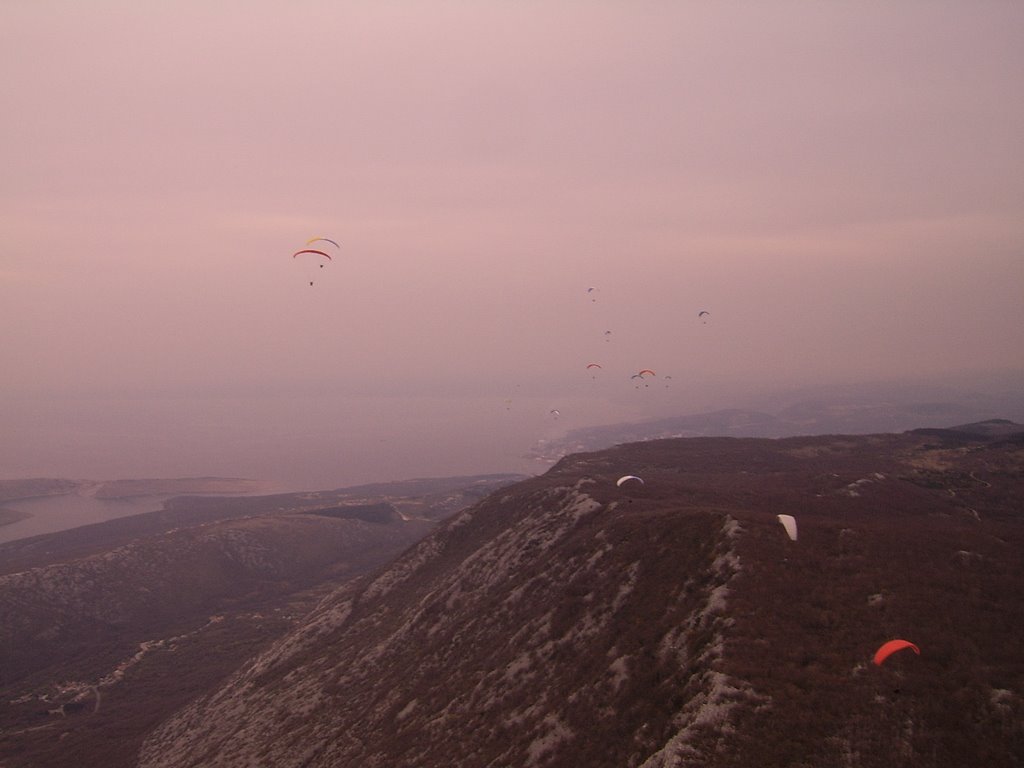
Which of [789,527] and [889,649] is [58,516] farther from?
[889,649]

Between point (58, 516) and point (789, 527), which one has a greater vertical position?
point (789, 527)

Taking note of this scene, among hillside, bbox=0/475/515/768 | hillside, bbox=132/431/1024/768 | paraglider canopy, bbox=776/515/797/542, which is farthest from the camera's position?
hillside, bbox=0/475/515/768

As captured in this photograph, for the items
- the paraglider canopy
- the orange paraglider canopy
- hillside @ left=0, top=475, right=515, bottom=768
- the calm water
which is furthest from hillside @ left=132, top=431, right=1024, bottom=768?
the calm water

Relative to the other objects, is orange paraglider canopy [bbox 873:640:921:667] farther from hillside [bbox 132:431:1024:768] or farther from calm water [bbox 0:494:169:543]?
calm water [bbox 0:494:169:543]

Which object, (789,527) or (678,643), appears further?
(789,527)

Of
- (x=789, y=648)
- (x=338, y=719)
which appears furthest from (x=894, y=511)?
(x=338, y=719)

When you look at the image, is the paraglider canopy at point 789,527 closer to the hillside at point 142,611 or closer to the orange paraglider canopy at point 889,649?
the orange paraglider canopy at point 889,649

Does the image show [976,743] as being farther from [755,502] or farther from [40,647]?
[40,647]

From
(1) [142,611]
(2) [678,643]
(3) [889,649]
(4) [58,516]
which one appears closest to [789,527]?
(2) [678,643]
